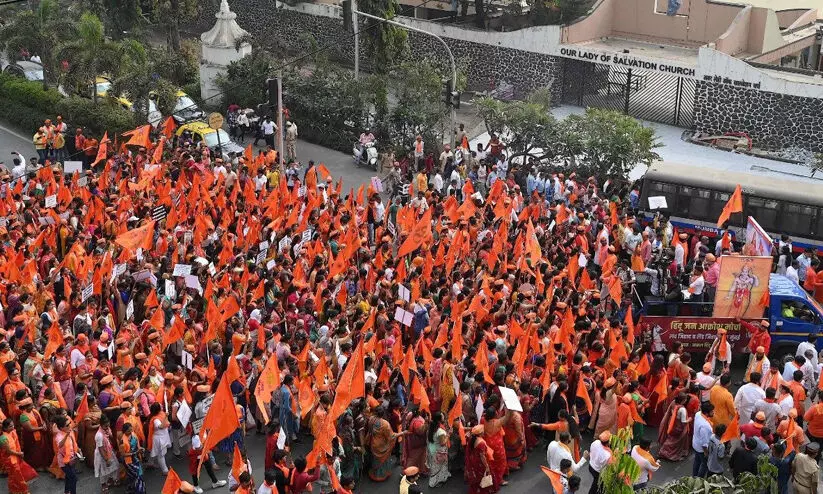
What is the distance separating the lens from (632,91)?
35.4m

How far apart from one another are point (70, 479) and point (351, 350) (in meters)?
4.41

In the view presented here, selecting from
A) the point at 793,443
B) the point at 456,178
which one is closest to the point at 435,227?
the point at 456,178

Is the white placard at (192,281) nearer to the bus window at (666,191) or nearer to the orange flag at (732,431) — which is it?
the orange flag at (732,431)

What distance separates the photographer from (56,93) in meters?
34.2

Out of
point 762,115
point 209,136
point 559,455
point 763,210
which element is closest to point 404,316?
point 559,455

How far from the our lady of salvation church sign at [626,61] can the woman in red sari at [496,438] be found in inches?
793

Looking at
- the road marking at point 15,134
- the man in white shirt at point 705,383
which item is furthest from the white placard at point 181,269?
the road marking at point 15,134

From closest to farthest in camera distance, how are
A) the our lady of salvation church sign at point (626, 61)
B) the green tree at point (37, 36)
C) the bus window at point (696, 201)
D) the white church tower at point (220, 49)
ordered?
the bus window at point (696, 201) < the our lady of salvation church sign at point (626, 61) < the green tree at point (37, 36) < the white church tower at point (220, 49)

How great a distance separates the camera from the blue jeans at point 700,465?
15.8 meters

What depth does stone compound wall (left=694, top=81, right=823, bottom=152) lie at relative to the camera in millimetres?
31859

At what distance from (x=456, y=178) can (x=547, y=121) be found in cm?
377

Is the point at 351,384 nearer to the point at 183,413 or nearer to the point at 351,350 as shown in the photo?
the point at 351,350

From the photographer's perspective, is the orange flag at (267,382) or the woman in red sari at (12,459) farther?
the orange flag at (267,382)

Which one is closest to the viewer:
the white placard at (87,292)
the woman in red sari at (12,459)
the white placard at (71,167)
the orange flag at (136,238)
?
the woman in red sari at (12,459)
